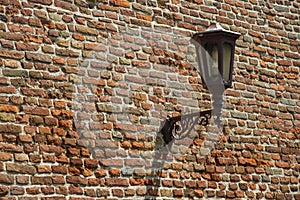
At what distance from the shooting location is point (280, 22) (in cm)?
684

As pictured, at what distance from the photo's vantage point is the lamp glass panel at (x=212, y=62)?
5512mm

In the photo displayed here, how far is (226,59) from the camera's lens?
5.55m

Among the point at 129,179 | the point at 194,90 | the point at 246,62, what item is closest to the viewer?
the point at 129,179

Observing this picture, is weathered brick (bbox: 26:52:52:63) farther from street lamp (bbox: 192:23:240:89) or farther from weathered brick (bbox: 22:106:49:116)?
street lamp (bbox: 192:23:240:89)

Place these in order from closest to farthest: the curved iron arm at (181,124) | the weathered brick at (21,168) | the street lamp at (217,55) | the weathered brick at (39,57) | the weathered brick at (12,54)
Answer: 1. the weathered brick at (21,168)
2. the weathered brick at (12,54)
3. the weathered brick at (39,57)
4. the street lamp at (217,55)
5. the curved iron arm at (181,124)

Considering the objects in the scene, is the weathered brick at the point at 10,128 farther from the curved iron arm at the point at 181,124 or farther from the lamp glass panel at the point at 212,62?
the lamp glass panel at the point at 212,62

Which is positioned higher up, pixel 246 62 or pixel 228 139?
pixel 246 62

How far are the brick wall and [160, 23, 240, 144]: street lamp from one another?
10cm

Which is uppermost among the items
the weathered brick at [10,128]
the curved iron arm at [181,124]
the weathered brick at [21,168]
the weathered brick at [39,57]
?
the weathered brick at [39,57]

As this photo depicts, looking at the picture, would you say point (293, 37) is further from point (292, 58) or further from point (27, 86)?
point (27, 86)


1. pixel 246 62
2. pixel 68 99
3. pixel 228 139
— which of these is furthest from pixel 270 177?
pixel 68 99

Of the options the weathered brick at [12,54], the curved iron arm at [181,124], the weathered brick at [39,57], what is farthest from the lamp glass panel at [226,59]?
the weathered brick at [12,54]

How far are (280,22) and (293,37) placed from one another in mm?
197

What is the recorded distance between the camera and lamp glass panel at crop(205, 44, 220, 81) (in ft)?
18.1
